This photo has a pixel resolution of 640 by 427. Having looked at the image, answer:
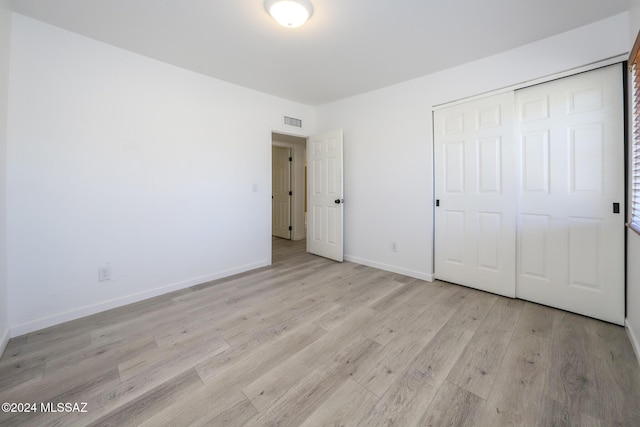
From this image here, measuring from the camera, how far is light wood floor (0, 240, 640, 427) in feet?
4.09

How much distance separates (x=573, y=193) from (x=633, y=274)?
2.34ft

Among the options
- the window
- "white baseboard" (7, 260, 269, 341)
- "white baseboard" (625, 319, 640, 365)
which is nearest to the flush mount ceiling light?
the window

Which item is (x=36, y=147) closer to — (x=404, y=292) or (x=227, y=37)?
(x=227, y=37)

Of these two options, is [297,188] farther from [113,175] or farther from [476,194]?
[476,194]

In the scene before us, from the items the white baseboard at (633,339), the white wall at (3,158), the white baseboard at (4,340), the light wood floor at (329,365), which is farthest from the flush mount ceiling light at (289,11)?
→ the white baseboard at (633,339)

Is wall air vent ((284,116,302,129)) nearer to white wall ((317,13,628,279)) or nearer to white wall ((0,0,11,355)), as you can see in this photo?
white wall ((317,13,628,279))

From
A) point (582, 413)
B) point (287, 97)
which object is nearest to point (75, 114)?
point (287, 97)

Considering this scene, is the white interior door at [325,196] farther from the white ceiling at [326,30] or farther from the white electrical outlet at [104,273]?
the white electrical outlet at [104,273]

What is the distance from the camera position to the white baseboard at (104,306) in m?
2.00

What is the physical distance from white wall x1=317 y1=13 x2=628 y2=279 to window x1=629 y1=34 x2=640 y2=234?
1.66ft

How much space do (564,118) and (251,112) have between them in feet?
10.9

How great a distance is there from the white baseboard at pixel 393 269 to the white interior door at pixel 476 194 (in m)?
0.16

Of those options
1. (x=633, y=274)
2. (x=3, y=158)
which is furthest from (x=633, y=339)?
(x=3, y=158)

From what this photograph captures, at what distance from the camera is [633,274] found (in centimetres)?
181
